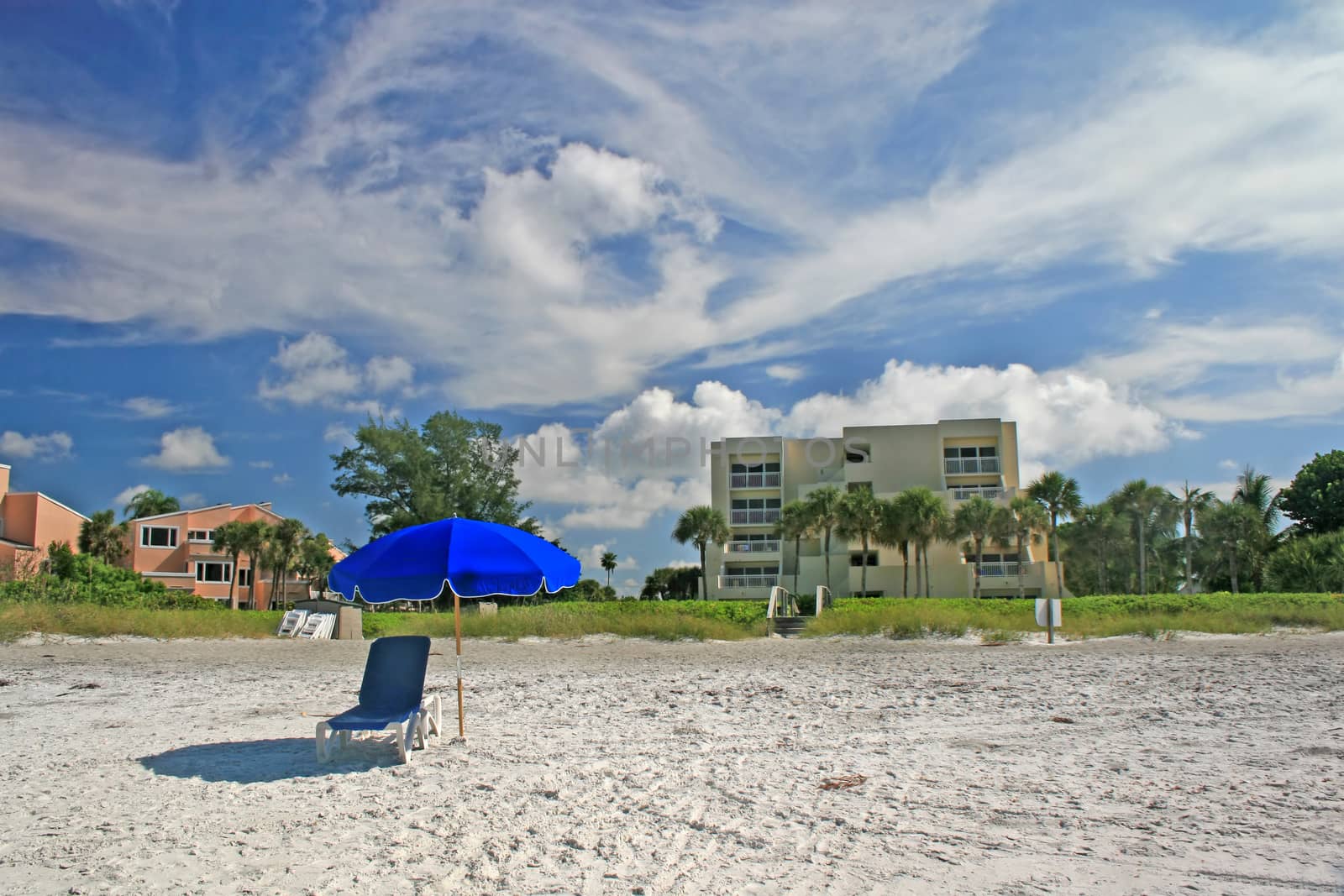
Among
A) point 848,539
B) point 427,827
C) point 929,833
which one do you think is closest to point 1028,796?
point 929,833

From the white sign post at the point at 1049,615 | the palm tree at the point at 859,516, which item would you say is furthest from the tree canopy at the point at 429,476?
the white sign post at the point at 1049,615

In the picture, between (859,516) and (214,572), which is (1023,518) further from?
(214,572)

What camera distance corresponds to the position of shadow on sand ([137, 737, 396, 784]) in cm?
745

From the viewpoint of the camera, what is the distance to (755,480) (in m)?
53.1

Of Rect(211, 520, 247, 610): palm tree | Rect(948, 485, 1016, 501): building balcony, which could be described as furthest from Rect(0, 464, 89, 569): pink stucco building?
Rect(948, 485, 1016, 501): building balcony

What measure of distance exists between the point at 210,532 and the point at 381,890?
57759mm

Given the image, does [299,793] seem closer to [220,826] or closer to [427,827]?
[220,826]

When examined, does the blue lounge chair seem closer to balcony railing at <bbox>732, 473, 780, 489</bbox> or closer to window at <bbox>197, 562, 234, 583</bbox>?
balcony railing at <bbox>732, 473, 780, 489</bbox>

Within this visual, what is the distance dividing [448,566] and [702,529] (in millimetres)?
41064

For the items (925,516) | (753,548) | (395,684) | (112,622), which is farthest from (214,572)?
(395,684)

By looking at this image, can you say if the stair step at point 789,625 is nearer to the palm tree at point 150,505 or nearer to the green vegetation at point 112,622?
the green vegetation at point 112,622

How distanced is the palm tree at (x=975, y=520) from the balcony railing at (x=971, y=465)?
6196 millimetres

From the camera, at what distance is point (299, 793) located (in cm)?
684

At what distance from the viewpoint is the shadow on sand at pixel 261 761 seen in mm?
Result: 7445
